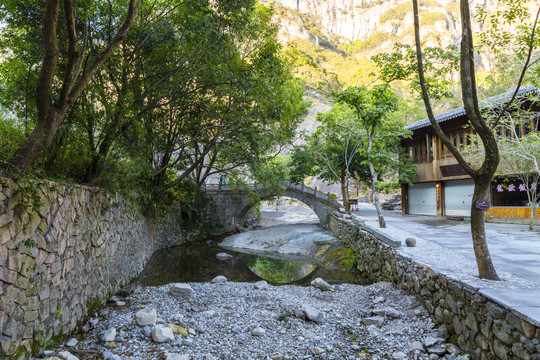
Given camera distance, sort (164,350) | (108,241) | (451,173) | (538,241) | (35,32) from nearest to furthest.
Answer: (164,350) → (35,32) → (108,241) → (538,241) → (451,173)

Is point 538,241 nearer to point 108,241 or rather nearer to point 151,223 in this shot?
point 108,241

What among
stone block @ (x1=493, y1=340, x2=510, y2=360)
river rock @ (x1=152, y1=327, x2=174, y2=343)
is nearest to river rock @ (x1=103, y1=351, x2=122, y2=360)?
river rock @ (x1=152, y1=327, x2=174, y2=343)

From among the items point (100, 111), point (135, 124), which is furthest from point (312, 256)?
point (100, 111)

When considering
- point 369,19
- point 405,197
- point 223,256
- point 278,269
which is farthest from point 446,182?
point 369,19

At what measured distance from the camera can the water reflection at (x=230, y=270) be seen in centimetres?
1081

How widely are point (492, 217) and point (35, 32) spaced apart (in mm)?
20996

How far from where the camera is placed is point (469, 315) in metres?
4.63

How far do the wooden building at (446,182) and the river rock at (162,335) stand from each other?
15.6m

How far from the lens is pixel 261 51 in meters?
11.1

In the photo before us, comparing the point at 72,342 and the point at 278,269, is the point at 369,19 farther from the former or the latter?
the point at 72,342

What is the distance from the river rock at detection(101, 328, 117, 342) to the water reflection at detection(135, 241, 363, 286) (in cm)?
469

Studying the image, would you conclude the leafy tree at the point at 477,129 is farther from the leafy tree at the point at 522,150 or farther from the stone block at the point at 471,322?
the leafy tree at the point at 522,150

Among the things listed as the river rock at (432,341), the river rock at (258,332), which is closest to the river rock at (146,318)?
the river rock at (258,332)

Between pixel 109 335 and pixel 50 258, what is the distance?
160cm
